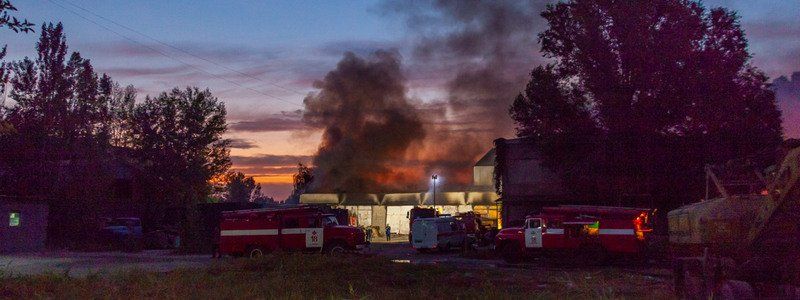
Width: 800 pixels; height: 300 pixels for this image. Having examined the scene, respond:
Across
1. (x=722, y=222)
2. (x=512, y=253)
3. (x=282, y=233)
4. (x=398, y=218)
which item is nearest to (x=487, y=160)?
(x=398, y=218)

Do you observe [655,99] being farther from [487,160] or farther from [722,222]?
[487,160]

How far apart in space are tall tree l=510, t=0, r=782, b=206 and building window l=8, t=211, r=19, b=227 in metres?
29.4

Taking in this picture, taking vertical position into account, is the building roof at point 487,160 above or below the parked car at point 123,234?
above

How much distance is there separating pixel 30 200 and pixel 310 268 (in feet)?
90.6

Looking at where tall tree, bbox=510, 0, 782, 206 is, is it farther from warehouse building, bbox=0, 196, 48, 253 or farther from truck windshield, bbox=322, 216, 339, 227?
warehouse building, bbox=0, 196, 48, 253

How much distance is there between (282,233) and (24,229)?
59.7 feet

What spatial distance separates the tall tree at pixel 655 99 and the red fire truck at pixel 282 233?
15507 mm

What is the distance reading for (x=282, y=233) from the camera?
110 feet

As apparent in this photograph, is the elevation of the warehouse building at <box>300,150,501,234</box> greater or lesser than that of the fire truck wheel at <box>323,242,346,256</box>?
greater

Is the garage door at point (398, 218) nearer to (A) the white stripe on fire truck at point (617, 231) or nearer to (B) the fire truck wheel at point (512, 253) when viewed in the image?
(B) the fire truck wheel at point (512, 253)

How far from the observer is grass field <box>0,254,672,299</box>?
1550 centimetres

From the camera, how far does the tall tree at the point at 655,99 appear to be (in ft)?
134

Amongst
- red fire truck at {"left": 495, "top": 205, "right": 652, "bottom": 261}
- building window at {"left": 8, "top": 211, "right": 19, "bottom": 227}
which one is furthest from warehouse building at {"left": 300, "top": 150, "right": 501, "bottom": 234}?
red fire truck at {"left": 495, "top": 205, "right": 652, "bottom": 261}

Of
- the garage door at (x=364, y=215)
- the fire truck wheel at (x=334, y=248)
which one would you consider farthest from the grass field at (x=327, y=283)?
the garage door at (x=364, y=215)
